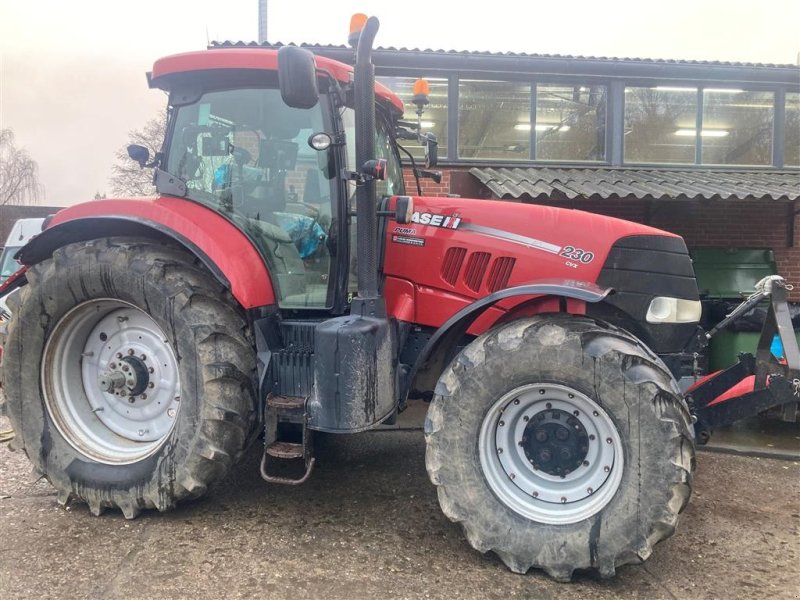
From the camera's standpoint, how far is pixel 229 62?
10.6ft

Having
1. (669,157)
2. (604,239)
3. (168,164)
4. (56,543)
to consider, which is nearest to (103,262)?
(168,164)

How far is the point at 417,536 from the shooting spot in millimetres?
3068

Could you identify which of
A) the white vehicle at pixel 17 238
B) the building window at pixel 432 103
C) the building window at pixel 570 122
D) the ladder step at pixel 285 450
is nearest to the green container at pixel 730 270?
the building window at pixel 570 122

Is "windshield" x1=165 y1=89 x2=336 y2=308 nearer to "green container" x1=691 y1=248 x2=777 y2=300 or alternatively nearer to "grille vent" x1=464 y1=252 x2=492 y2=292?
"grille vent" x1=464 y1=252 x2=492 y2=292

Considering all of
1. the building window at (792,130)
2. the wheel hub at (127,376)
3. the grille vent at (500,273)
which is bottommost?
the wheel hub at (127,376)

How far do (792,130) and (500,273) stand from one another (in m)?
8.23

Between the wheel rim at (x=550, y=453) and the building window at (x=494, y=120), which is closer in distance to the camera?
the wheel rim at (x=550, y=453)

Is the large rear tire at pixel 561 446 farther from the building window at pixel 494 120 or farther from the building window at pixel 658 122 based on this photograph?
the building window at pixel 658 122

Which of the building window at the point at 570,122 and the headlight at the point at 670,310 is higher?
the building window at the point at 570,122

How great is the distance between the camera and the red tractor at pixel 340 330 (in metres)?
2.69

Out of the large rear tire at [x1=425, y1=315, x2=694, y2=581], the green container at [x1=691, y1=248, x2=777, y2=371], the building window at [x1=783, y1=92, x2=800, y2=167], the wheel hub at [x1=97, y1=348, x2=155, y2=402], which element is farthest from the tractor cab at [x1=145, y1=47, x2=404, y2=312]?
the building window at [x1=783, y1=92, x2=800, y2=167]

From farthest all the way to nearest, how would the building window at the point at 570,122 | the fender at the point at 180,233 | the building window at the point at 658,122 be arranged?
the building window at the point at 658,122, the building window at the point at 570,122, the fender at the point at 180,233

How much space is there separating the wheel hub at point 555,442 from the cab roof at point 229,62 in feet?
6.67

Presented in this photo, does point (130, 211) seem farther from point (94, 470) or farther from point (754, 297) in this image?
point (754, 297)
